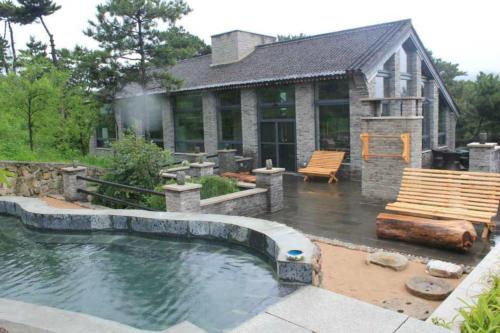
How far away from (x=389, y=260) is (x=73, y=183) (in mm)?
8631

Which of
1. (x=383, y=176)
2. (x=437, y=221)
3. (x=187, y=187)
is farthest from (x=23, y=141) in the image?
(x=437, y=221)

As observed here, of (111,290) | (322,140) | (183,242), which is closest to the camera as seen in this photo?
(111,290)

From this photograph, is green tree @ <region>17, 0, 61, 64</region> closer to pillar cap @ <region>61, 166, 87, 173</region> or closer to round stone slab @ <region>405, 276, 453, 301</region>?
pillar cap @ <region>61, 166, 87, 173</region>

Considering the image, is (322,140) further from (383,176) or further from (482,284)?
(482,284)

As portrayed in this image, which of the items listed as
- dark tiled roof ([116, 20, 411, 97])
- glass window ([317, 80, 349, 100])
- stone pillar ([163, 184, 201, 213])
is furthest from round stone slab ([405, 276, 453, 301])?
glass window ([317, 80, 349, 100])

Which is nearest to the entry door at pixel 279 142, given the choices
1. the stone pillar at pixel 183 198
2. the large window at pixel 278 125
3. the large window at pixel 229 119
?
the large window at pixel 278 125

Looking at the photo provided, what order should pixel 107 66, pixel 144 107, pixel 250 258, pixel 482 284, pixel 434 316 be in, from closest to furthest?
pixel 434 316, pixel 482 284, pixel 250 258, pixel 107 66, pixel 144 107

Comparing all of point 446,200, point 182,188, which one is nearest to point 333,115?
point 446,200

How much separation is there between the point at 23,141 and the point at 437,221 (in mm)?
15180

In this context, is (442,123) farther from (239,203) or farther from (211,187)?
(239,203)

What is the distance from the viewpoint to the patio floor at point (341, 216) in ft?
23.6

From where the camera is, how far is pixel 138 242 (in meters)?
6.96

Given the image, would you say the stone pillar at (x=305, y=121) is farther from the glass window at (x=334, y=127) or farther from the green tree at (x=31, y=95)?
the green tree at (x=31, y=95)

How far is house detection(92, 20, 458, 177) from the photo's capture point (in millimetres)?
15359
